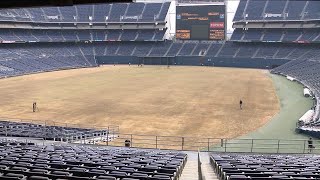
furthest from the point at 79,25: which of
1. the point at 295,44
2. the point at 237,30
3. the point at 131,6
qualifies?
the point at 295,44

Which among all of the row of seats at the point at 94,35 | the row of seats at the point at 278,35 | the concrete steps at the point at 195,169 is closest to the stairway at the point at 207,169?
the concrete steps at the point at 195,169

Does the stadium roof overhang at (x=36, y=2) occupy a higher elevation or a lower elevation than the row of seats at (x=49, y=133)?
higher

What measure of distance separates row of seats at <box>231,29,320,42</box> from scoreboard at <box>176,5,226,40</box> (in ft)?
19.5

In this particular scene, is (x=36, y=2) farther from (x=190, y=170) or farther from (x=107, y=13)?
(x=107, y=13)

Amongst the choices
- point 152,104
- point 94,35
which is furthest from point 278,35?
point 152,104

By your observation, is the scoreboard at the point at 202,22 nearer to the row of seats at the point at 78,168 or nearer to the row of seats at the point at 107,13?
the row of seats at the point at 107,13

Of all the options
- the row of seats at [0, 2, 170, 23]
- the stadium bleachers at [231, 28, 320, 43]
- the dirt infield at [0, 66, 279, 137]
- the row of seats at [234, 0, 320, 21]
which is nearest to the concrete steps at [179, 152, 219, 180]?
the dirt infield at [0, 66, 279, 137]

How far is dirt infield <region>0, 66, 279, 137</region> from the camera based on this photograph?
106ft

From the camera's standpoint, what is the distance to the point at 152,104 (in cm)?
4191

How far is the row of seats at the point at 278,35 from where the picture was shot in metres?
89.1

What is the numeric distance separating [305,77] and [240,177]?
56481mm

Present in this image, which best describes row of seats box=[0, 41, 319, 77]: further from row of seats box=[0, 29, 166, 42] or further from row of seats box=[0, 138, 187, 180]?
row of seats box=[0, 138, 187, 180]

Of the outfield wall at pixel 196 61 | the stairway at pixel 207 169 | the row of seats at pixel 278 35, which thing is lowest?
the stairway at pixel 207 169

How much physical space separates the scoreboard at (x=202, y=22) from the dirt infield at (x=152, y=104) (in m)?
36.5
